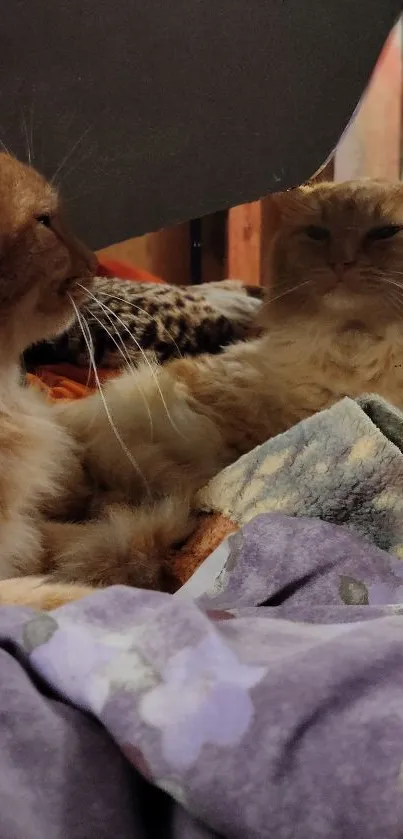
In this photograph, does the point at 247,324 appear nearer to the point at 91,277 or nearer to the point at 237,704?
the point at 91,277

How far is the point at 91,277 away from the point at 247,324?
2.74 ft

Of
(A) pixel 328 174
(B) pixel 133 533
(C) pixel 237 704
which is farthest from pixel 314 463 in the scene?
(A) pixel 328 174

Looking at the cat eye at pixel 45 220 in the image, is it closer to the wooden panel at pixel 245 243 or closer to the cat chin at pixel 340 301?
the cat chin at pixel 340 301

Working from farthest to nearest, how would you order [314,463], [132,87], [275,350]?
1. [275,350]
2. [132,87]
3. [314,463]

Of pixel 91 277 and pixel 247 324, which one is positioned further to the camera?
pixel 247 324

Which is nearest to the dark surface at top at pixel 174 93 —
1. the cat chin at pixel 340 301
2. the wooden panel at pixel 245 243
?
the wooden panel at pixel 245 243

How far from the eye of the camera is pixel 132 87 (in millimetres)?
1490

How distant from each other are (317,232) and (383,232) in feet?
0.56

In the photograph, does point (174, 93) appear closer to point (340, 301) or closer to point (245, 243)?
point (340, 301)

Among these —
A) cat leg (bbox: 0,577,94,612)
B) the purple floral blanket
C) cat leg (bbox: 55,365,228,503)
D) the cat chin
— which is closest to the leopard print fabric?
cat leg (bbox: 55,365,228,503)

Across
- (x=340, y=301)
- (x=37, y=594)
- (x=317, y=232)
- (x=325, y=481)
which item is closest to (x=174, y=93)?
(x=317, y=232)

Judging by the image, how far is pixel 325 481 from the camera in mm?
1079

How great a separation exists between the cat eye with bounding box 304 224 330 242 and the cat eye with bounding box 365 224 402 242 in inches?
4.2

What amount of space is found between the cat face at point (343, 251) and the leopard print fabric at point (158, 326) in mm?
268
